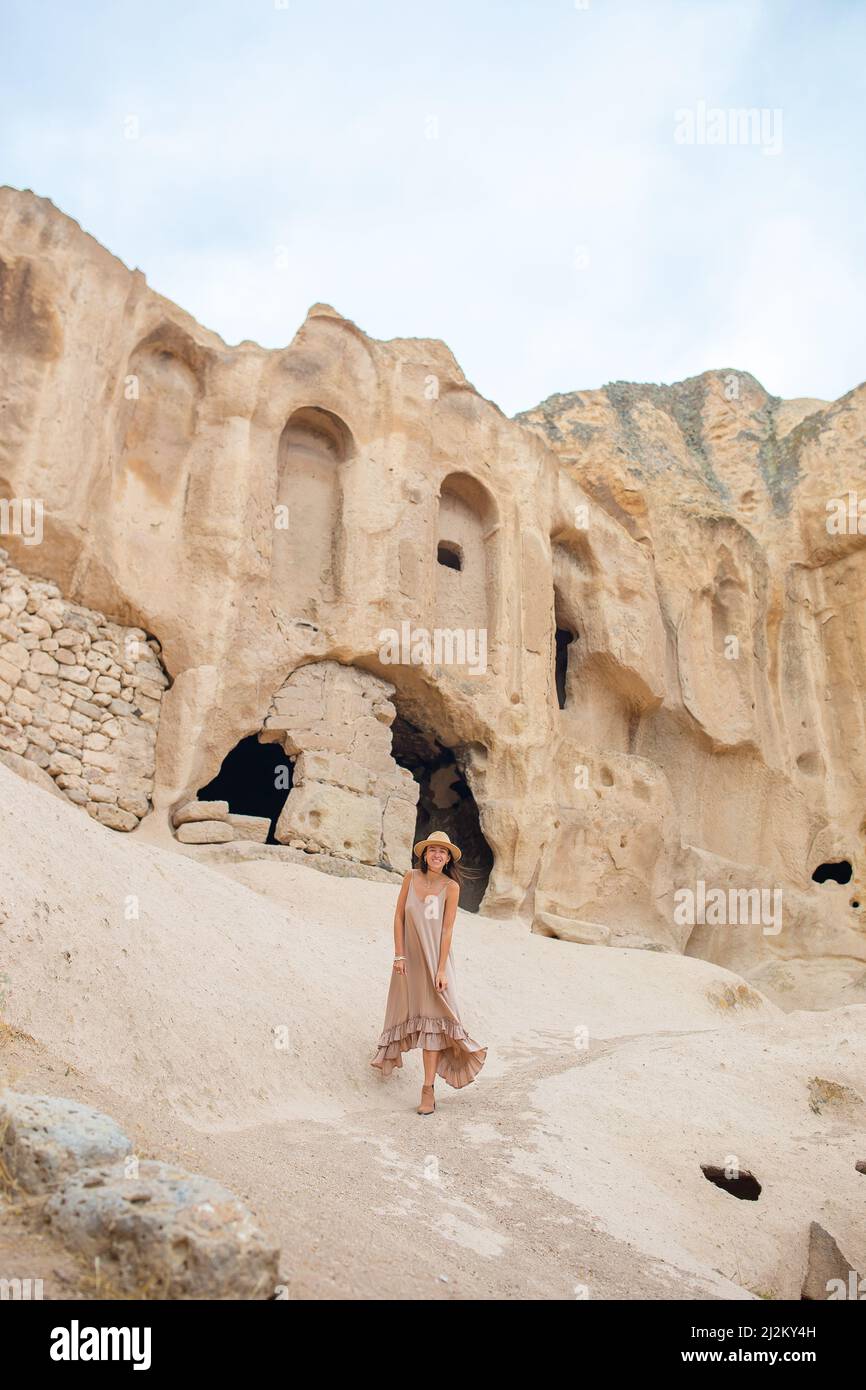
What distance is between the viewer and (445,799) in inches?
520

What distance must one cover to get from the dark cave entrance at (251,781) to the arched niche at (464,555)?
2744mm

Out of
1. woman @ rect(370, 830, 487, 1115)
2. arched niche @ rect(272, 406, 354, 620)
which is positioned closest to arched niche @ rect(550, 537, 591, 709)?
arched niche @ rect(272, 406, 354, 620)

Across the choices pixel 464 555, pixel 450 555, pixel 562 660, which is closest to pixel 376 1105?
pixel 464 555

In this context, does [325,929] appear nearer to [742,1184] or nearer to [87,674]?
[87,674]

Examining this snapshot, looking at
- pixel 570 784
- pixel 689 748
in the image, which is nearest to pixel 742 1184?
pixel 570 784

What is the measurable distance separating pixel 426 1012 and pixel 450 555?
858cm

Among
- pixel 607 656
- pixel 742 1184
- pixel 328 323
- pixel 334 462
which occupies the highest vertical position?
pixel 328 323

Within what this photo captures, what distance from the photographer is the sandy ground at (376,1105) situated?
3189 millimetres

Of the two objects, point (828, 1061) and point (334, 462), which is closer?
point (828, 1061)

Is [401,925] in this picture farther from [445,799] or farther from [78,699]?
[445,799]

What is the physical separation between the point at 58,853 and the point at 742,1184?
12.2 ft

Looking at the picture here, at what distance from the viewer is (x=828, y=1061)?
5.93m

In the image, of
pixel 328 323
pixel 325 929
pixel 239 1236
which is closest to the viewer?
pixel 239 1236

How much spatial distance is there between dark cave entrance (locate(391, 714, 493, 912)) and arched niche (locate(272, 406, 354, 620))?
1.96 meters
